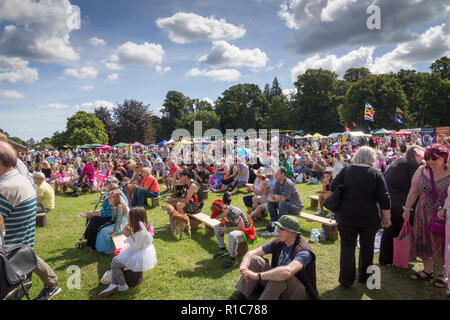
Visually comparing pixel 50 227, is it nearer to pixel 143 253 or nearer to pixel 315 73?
pixel 143 253

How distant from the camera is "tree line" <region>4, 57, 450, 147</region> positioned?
4106cm

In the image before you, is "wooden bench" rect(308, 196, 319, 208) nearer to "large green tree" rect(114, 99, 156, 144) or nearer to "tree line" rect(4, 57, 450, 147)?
"tree line" rect(4, 57, 450, 147)

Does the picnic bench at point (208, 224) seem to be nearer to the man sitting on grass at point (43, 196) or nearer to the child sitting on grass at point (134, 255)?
the child sitting on grass at point (134, 255)

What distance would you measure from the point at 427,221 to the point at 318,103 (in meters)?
51.7

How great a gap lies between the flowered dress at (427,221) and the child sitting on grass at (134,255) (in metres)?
3.89

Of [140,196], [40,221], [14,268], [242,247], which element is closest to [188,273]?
[242,247]

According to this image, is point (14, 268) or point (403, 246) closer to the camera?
point (14, 268)

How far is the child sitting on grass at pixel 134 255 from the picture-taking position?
152 inches

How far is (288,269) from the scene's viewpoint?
280 centimetres

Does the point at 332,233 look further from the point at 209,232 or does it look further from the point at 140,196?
the point at 140,196

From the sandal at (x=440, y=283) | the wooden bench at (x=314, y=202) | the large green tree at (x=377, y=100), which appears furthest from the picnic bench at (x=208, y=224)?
the large green tree at (x=377, y=100)
